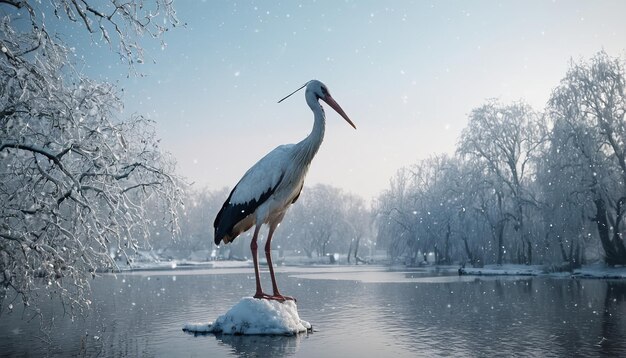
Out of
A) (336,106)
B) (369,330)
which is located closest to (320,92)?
(336,106)

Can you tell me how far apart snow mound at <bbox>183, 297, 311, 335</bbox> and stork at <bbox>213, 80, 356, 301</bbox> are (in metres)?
0.20

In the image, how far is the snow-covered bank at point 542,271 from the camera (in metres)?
25.3

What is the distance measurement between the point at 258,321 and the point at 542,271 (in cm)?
2533

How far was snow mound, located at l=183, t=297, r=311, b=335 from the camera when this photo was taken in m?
8.15

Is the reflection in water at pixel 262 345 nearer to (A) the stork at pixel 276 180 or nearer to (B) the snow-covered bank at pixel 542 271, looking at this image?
(A) the stork at pixel 276 180

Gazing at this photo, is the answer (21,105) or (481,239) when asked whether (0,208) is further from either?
(481,239)

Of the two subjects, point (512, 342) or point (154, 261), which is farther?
point (154, 261)

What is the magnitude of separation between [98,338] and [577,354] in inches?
283

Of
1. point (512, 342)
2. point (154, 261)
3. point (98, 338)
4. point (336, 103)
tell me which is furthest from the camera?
point (154, 261)

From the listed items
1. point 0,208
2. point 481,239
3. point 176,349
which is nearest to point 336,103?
point 176,349

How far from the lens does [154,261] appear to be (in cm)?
5500

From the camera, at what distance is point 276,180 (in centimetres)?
839

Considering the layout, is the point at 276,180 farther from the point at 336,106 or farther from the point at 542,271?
the point at 542,271

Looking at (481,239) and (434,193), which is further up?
(434,193)
